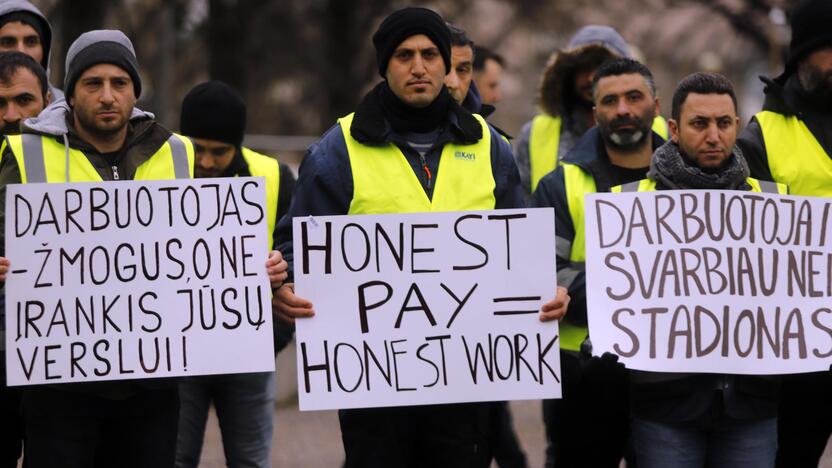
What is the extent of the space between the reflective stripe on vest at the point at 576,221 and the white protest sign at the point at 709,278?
0.37m

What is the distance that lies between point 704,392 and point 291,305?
142 centimetres

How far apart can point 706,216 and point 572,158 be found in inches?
32.5

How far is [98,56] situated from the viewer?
17.5ft

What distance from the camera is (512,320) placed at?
5.29 metres

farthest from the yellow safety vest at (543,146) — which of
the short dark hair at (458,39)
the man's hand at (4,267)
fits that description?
the man's hand at (4,267)

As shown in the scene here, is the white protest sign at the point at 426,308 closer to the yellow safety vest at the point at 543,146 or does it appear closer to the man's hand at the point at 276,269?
the man's hand at the point at 276,269

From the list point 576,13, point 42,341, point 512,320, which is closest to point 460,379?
point 512,320

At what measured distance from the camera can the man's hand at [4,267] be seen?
16.9 ft

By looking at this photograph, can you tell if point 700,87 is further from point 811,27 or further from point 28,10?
point 28,10

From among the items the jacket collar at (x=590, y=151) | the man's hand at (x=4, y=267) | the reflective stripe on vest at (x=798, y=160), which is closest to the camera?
the man's hand at (x=4, y=267)

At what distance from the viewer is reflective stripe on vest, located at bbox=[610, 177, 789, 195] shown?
17.9 ft

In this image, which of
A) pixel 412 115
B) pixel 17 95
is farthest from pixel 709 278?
pixel 17 95

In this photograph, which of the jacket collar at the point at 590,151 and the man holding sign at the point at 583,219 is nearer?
the man holding sign at the point at 583,219

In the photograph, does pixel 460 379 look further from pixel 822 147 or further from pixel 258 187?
pixel 822 147
